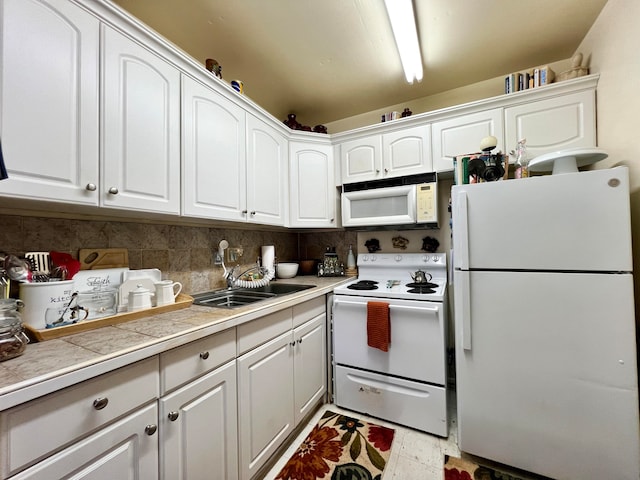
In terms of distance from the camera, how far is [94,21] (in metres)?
0.97

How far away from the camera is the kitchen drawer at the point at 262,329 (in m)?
1.18

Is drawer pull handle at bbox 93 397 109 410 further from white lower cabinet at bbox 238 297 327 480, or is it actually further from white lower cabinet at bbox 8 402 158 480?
white lower cabinet at bbox 238 297 327 480

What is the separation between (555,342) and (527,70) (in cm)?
200

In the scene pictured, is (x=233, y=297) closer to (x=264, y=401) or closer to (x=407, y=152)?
(x=264, y=401)

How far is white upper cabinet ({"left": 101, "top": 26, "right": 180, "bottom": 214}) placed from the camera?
3.35ft

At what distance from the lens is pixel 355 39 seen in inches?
64.1

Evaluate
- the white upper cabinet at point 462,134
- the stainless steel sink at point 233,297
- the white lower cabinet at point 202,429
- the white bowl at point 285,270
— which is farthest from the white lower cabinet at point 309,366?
the white upper cabinet at point 462,134

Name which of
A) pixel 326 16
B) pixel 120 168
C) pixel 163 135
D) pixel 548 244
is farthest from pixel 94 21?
pixel 548 244

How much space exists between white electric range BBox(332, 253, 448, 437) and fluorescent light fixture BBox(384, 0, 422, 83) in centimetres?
155

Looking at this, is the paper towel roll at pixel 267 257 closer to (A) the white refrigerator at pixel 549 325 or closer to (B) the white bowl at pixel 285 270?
(B) the white bowl at pixel 285 270

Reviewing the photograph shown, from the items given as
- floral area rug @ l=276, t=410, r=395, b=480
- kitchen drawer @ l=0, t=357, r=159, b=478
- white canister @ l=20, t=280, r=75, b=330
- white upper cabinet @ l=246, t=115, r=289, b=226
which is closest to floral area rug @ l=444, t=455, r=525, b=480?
floral area rug @ l=276, t=410, r=395, b=480

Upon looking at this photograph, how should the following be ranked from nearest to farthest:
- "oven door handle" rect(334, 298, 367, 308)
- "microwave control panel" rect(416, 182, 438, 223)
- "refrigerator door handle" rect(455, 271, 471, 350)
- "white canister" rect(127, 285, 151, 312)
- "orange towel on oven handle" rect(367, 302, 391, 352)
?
1. "white canister" rect(127, 285, 151, 312)
2. "refrigerator door handle" rect(455, 271, 471, 350)
3. "orange towel on oven handle" rect(367, 302, 391, 352)
4. "oven door handle" rect(334, 298, 367, 308)
5. "microwave control panel" rect(416, 182, 438, 223)

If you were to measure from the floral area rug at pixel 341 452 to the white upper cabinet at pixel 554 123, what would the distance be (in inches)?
82.9

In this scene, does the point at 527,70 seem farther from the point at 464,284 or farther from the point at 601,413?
the point at 601,413
